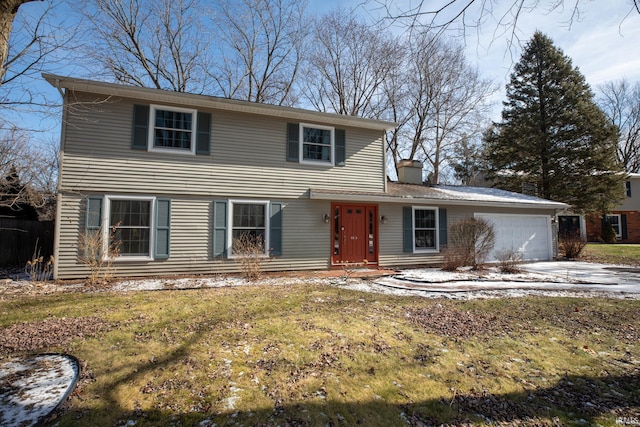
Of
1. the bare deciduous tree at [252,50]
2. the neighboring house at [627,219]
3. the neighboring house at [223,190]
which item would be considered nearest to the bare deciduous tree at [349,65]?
the bare deciduous tree at [252,50]

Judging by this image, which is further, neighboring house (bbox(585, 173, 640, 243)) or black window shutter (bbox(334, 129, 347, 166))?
neighboring house (bbox(585, 173, 640, 243))

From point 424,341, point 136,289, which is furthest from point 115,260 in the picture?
point 424,341

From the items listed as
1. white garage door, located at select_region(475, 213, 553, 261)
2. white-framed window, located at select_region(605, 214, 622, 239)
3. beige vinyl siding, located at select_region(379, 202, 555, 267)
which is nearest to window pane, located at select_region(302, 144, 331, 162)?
beige vinyl siding, located at select_region(379, 202, 555, 267)

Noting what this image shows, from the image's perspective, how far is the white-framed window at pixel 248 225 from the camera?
358 inches

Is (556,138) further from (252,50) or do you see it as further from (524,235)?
(252,50)

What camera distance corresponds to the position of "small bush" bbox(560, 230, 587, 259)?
1387 centimetres

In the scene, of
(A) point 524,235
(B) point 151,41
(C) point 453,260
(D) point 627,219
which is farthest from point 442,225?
(D) point 627,219

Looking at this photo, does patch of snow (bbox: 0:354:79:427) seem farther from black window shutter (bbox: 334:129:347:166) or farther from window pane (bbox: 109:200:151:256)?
black window shutter (bbox: 334:129:347:166)

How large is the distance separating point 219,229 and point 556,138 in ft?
65.2

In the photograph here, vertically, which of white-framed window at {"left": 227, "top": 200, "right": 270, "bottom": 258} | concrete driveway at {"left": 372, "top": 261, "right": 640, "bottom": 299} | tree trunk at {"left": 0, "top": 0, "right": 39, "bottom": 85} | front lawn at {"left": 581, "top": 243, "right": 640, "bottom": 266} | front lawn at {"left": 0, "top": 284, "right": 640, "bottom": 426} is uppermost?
tree trunk at {"left": 0, "top": 0, "right": 39, "bottom": 85}

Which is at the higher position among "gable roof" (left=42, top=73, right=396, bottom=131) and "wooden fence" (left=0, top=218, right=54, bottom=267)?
"gable roof" (left=42, top=73, right=396, bottom=131)

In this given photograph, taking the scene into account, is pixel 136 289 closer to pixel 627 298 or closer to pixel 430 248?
pixel 430 248

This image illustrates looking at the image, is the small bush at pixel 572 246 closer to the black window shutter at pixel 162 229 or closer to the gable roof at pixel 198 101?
the gable roof at pixel 198 101

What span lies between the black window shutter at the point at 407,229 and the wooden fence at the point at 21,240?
11.5m
